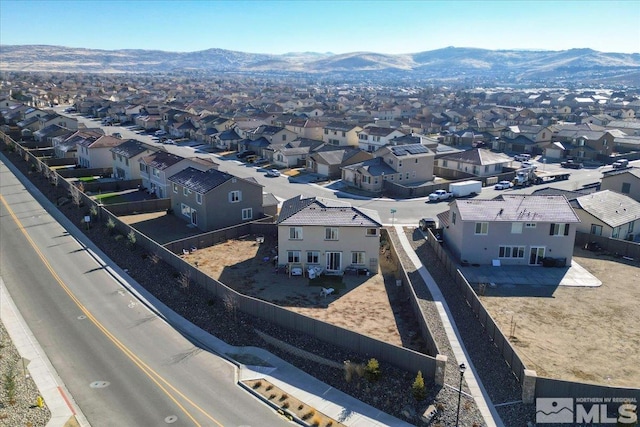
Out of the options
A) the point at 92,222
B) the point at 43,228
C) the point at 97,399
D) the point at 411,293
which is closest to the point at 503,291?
the point at 411,293

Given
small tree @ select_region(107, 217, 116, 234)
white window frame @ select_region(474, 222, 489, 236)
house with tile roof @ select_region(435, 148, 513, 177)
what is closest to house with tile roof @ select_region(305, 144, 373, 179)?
house with tile roof @ select_region(435, 148, 513, 177)

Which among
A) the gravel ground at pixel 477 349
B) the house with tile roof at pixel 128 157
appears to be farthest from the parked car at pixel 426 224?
the house with tile roof at pixel 128 157

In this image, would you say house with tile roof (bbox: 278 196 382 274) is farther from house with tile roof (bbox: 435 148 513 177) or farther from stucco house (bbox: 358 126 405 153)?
stucco house (bbox: 358 126 405 153)

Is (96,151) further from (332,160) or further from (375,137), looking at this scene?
(375,137)

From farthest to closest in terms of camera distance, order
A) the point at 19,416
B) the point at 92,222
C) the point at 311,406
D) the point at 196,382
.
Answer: the point at 92,222, the point at 196,382, the point at 311,406, the point at 19,416

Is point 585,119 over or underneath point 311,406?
over

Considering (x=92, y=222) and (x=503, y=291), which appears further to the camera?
(x=92, y=222)

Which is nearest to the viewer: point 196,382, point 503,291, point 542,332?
point 196,382

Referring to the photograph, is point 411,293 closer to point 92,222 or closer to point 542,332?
point 542,332

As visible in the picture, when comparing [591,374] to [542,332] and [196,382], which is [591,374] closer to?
[542,332]
